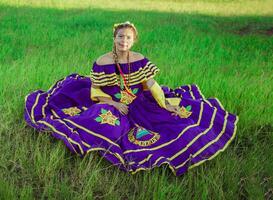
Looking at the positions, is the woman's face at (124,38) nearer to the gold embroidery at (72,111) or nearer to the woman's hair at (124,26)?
the woman's hair at (124,26)

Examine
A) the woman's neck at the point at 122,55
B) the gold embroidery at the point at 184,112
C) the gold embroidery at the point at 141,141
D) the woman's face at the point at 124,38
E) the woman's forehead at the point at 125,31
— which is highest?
the woman's forehead at the point at 125,31

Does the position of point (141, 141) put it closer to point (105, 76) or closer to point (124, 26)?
point (105, 76)

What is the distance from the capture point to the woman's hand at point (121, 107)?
3029mm

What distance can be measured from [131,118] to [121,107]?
0.11m

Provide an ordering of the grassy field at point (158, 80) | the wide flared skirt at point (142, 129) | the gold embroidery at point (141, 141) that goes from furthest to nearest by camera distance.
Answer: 1. the gold embroidery at point (141, 141)
2. the wide flared skirt at point (142, 129)
3. the grassy field at point (158, 80)

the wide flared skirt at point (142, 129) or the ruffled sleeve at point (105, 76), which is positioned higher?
the ruffled sleeve at point (105, 76)

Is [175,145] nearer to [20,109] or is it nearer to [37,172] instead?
[37,172]

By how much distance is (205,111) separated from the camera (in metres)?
3.09

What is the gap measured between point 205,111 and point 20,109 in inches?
56.4

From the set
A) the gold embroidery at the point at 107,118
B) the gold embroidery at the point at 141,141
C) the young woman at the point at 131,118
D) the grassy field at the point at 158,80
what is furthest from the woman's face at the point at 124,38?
the grassy field at the point at 158,80

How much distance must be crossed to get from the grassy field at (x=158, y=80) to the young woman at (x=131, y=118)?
0.08 meters

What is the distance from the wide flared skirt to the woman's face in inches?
16.6

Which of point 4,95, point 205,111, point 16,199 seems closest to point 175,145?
point 205,111

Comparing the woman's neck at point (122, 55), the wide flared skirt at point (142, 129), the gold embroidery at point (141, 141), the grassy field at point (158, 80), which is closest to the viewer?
the grassy field at point (158, 80)
